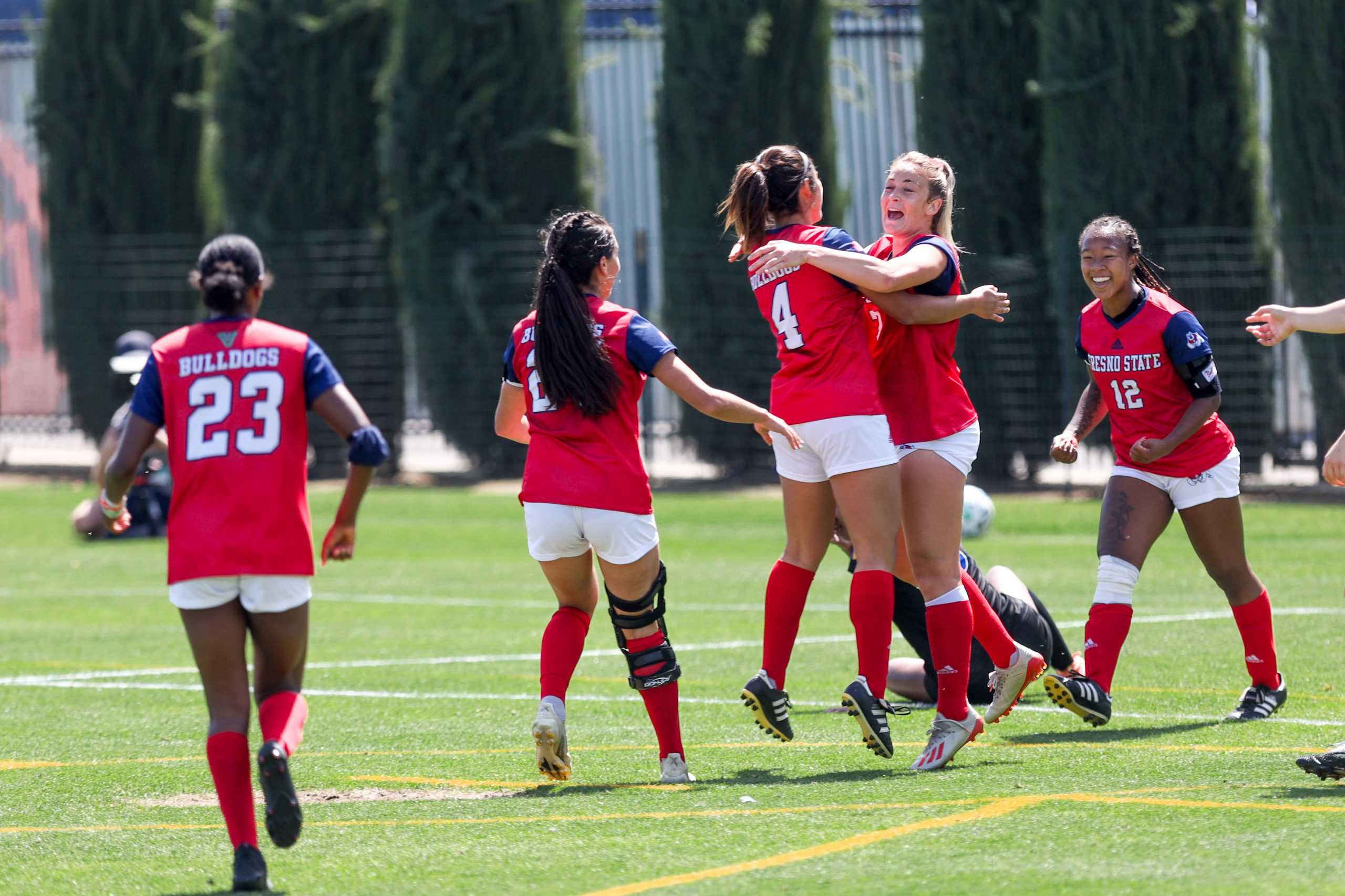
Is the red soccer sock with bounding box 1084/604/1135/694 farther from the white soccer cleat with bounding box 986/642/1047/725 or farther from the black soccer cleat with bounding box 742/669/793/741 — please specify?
the black soccer cleat with bounding box 742/669/793/741

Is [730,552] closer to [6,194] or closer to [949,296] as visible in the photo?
[949,296]

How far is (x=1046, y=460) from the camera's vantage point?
2006 centimetres

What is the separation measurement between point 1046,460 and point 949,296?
13797mm

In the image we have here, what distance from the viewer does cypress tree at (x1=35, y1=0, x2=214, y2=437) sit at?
23453mm

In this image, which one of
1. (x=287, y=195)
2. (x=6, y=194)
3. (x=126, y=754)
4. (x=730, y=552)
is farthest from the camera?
(x=6, y=194)

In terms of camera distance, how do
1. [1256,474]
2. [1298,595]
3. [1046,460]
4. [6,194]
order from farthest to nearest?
[6,194]
[1046,460]
[1256,474]
[1298,595]

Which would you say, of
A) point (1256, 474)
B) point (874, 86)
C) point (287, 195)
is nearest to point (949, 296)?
point (1256, 474)

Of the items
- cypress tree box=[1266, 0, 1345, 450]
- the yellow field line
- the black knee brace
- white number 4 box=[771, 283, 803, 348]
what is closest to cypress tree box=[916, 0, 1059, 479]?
cypress tree box=[1266, 0, 1345, 450]

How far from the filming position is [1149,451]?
24.5 feet

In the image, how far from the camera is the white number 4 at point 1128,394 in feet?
25.1

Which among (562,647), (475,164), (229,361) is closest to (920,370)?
(562,647)

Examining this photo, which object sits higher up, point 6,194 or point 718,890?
point 6,194

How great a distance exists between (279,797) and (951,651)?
2.66 m

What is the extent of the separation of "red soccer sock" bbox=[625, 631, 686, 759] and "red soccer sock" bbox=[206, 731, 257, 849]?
1692 millimetres
